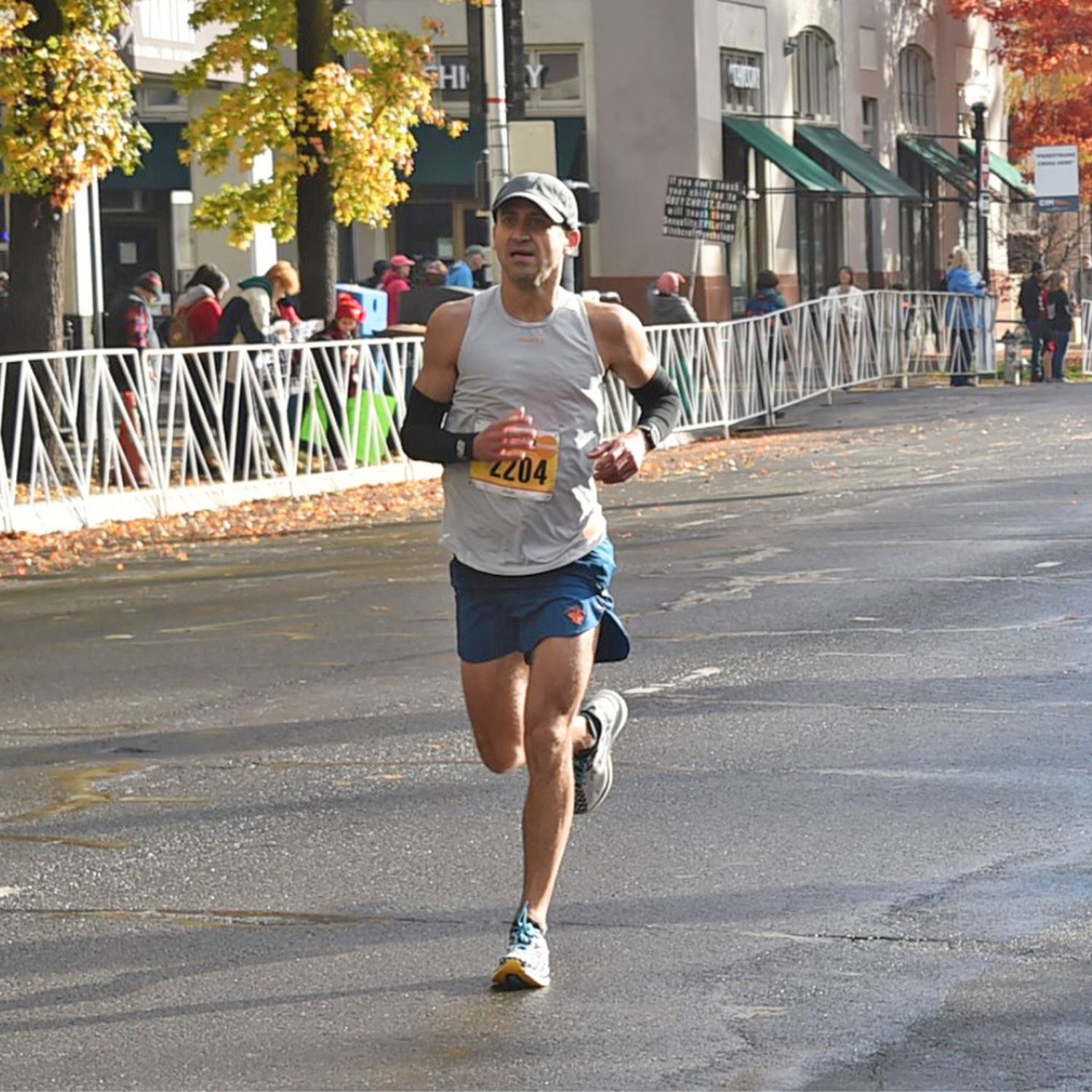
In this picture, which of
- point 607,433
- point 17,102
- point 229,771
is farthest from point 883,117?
point 229,771

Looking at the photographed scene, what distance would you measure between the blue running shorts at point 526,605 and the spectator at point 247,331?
14.1m

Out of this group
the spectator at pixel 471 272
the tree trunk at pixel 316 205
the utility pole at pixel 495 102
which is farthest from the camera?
the spectator at pixel 471 272

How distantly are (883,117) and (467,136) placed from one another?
1178 cm

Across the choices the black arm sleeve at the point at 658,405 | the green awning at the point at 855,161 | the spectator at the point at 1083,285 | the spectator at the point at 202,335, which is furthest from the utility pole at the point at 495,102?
the spectator at the point at 1083,285

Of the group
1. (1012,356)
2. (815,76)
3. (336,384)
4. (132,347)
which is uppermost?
(815,76)

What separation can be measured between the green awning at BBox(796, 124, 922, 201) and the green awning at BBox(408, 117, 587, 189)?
234 inches

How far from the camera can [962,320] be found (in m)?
36.6

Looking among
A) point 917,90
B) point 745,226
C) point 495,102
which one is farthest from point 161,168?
point 917,90

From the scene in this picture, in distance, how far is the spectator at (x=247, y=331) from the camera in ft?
68.0

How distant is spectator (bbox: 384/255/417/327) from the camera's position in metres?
28.9

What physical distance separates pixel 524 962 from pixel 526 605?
37.4 inches

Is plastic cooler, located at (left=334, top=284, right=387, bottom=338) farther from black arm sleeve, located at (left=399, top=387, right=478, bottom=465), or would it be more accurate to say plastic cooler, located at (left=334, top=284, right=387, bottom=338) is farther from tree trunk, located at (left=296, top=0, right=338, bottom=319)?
black arm sleeve, located at (left=399, top=387, right=478, bottom=465)

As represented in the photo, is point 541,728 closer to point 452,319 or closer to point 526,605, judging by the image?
point 526,605

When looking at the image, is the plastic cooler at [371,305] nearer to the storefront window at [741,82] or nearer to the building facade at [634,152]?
the building facade at [634,152]
